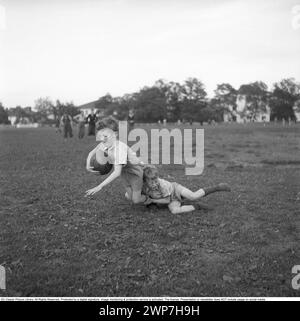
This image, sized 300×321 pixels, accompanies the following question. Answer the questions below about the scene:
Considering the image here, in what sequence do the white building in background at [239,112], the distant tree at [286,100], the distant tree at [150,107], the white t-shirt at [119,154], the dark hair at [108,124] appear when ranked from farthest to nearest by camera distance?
the white building in background at [239,112] < the distant tree at [150,107] < the distant tree at [286,100] < the dark hair at [108,124] < the white t-shirt at [119,154]

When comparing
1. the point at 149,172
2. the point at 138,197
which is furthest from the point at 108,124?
the point at 138,197

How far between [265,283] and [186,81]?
147855 millimetres

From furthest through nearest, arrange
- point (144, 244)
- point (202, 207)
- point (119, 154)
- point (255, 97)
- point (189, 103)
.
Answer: point (255, 97), point (189, 103), point (202, 207), point (119, 154), point (144, 244)

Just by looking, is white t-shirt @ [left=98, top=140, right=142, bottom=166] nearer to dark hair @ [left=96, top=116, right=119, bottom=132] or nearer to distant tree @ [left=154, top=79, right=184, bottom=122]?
dark hair @ [left=96, top=116, right=119, bottom=132]

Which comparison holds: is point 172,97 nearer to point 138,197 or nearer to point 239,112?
point 239,112

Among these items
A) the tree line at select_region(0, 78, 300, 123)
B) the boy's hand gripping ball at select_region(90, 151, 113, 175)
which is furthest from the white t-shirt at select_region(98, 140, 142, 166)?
the tree line at select_region(0, 78, 300, 123)

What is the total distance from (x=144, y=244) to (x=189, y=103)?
137 meters

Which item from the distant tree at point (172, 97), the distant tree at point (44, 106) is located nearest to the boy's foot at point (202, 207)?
the distant tree at point (172, 97)

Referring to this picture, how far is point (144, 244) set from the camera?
5539 millimetres

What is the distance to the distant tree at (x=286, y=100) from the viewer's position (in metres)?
123

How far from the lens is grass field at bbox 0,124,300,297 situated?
4.36 m

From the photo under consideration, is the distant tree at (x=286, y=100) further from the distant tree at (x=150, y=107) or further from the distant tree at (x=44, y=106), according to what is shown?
the distant tree at (x=44, y=106)

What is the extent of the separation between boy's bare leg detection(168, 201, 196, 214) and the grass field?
149 mm
